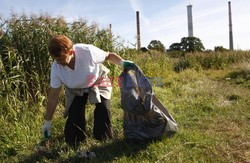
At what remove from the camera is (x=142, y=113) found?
245cm

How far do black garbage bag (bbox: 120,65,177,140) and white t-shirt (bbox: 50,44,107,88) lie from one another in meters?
0.38

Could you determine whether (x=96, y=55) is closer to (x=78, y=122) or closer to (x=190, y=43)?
(x=78, y=122)

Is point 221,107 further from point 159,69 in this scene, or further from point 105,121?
point 159,69

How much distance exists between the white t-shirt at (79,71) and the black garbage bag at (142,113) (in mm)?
382

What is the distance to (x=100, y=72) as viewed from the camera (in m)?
2.79

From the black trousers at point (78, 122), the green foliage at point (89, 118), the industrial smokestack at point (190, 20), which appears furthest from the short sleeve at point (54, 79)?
the industrial smokestack at point (190, 20)

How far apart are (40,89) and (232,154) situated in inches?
106

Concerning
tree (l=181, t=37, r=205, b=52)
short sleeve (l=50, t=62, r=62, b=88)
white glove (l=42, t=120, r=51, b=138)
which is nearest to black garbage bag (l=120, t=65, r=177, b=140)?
short sleeve (l=50, t=62, r=62, b=88)

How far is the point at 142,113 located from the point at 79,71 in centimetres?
75

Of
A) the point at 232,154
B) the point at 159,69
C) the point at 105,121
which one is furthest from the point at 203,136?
the point at 159,69


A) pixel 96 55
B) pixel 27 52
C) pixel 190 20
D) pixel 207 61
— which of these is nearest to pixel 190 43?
pixel 190 20

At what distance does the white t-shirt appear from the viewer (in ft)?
8.23

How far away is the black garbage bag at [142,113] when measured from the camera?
245cm

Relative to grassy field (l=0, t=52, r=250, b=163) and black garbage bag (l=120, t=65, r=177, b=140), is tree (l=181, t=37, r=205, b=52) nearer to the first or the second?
grassy field (l=0, t=52, r=250, b=163)
